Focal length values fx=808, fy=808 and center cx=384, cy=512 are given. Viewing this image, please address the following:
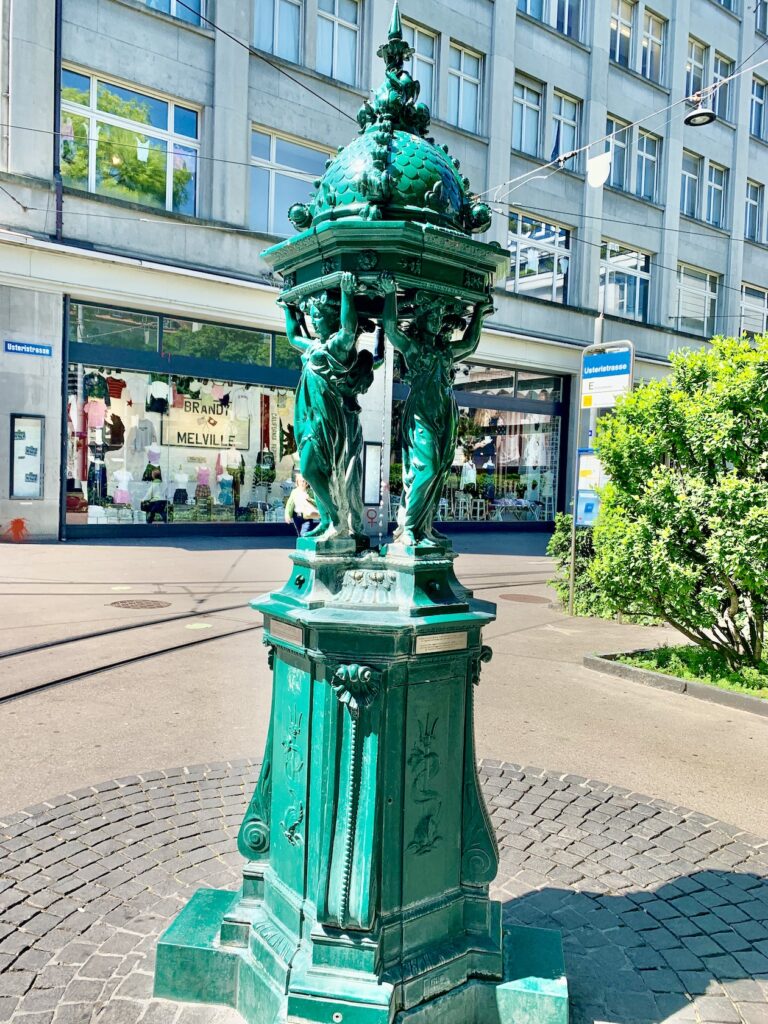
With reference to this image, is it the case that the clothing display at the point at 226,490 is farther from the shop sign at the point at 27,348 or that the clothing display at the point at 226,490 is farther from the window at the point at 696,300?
the window at the point at 696,300

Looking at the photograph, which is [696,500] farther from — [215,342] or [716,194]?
[716,194]

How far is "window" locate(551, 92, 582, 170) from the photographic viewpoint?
2453 centimetres

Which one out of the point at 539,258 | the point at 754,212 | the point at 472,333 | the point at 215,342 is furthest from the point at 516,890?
the point at 754,212

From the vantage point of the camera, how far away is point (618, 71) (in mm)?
25703

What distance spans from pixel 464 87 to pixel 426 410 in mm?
23094

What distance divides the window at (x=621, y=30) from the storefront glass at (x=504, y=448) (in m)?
10.7

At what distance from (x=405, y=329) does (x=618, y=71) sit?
27364mm

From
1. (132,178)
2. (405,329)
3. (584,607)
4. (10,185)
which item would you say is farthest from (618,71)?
(405,329)

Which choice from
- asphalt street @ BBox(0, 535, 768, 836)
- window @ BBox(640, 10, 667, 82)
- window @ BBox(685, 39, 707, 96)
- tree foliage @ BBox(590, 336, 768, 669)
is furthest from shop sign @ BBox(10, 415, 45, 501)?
window @ BBox(685, 39, 707, 96)

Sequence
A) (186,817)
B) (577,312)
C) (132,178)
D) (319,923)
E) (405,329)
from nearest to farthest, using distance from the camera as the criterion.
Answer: (319,923)
(405,329)
(186,817)
(132,178)
(577,312)

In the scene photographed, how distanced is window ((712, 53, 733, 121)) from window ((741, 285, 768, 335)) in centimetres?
631

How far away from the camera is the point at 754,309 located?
31.9 meters

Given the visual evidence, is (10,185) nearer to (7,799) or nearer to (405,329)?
(7,799)

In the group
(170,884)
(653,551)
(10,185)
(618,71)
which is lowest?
(170,884)
